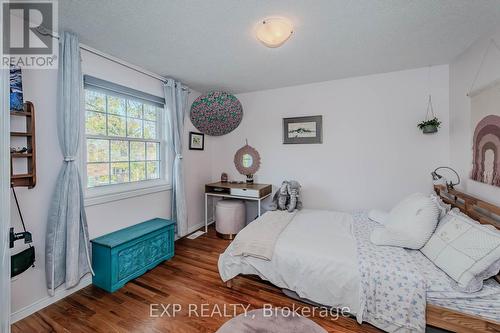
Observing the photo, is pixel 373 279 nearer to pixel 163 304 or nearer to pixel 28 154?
pixel 163 304

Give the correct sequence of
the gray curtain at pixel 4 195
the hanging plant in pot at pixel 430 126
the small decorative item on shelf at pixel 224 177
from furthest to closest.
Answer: the small decorative item on shelf at pixel 224 177
the hanging plant in pot at pixel 430 126
the gray curtain at pixel 4 195

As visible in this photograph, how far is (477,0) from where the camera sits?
1.46 metres

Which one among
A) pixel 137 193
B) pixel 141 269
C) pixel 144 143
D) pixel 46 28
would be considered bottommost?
pixel 141 269

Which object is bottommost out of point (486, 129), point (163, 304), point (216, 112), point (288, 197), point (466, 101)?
point (163, 304)

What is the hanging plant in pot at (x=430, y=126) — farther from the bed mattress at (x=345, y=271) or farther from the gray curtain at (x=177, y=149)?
the gray curtain at (x=177, y=149)

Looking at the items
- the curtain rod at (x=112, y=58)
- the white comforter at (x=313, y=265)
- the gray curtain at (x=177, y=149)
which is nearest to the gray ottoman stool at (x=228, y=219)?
the gray curtain at (x=177, y=149)

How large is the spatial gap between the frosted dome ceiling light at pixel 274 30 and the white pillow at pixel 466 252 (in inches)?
76.0

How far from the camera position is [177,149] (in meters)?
3.00

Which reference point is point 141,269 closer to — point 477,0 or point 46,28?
point 46,28

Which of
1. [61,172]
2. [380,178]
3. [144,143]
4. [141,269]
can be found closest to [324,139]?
[380,178]

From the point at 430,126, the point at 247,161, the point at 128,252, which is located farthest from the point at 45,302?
the point at 430,126

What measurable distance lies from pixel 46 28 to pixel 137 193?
1.70 metres

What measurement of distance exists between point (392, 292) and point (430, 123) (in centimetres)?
204

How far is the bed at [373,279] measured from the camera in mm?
1340
